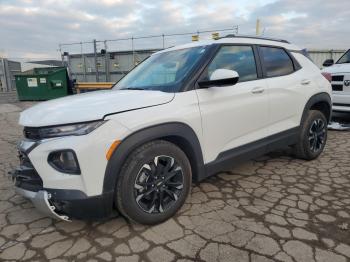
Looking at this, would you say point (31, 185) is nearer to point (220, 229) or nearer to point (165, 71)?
point (220, 229)

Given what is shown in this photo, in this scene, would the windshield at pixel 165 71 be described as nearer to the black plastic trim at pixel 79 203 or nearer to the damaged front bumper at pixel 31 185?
the black plastic trim at pixel 79 203

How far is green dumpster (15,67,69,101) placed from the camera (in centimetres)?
1332

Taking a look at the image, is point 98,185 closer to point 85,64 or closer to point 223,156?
point 223,156

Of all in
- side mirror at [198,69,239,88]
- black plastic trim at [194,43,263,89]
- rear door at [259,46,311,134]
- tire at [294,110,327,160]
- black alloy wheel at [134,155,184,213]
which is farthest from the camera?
tire at [294,110,327,160]

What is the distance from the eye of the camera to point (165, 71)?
333 centimetres

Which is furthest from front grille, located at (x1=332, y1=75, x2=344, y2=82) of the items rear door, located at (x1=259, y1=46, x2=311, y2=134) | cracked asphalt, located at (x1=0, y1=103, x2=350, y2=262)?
cracked asphalt, located at (x1=0, y1=103, x2=350, y2=262)

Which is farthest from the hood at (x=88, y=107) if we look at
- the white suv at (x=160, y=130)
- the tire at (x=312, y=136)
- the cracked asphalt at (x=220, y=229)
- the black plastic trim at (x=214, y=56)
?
the tire at (x=312, y=136)

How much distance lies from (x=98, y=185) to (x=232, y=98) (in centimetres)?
164

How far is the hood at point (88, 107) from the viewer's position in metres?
2.29

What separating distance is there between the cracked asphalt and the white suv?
0.85ft

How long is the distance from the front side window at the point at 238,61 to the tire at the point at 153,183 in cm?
98

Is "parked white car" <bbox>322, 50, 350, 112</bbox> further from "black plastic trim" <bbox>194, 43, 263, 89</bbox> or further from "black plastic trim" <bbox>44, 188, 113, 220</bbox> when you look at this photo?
"black plastic trim" <bbox>44, 188, 113, 220</bbox>

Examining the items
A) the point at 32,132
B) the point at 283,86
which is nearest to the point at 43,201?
the point at 32,132

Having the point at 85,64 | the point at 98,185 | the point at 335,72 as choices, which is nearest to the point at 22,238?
the point at 98,185
